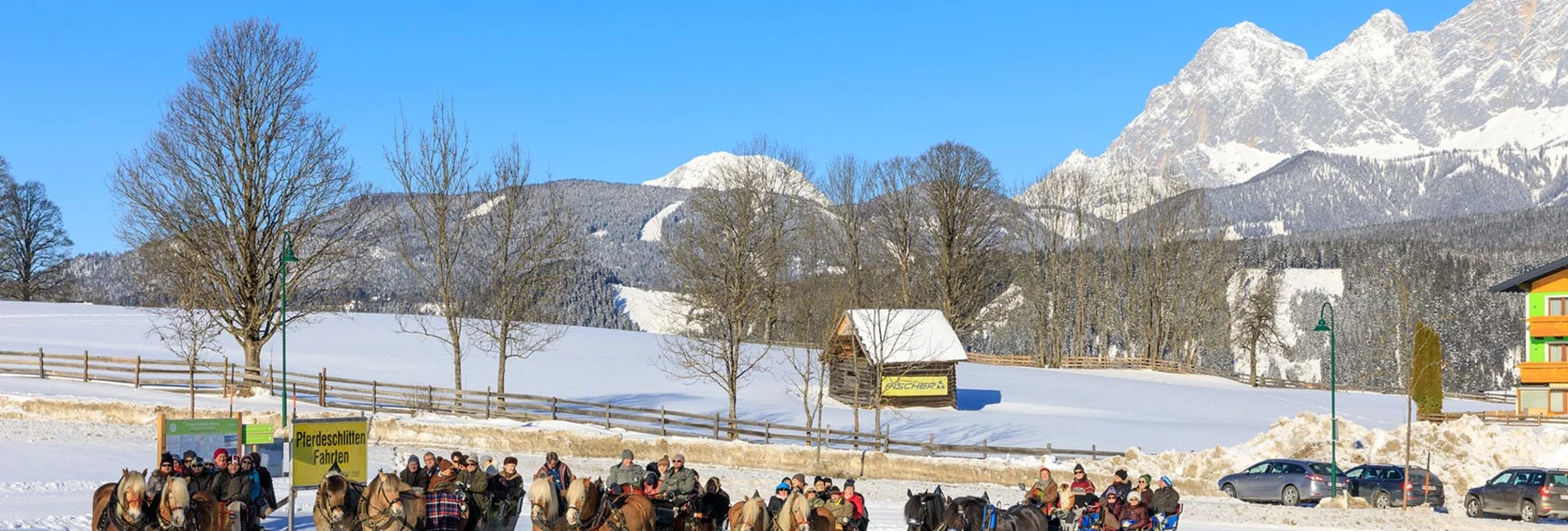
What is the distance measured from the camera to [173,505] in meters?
13.5

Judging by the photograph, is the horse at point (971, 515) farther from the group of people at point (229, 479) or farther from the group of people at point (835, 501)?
the group of people at point (229, 479)

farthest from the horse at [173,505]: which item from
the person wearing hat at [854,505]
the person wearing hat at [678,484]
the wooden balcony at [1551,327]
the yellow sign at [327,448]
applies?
the wooden balcony at [1551,327]

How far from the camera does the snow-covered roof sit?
44.1 meters

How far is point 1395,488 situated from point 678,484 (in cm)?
1971

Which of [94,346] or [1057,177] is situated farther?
[1057,177]

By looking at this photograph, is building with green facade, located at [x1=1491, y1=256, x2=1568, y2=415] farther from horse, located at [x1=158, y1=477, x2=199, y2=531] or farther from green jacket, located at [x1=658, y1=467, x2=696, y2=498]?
horse, located at [x1=158, y1=477, x2=199, y2=531]

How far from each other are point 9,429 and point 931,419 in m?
27.1

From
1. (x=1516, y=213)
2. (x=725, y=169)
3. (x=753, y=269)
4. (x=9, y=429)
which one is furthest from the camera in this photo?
(x=1516, y=213)

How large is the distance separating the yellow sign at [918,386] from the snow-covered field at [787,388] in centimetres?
67

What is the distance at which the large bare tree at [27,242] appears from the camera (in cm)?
7169

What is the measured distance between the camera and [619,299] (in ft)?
595

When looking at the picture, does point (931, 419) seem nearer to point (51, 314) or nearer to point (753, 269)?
point (753, 269)

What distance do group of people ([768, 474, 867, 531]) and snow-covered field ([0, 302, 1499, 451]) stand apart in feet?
76.2

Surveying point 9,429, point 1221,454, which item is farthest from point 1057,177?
point 9,429
